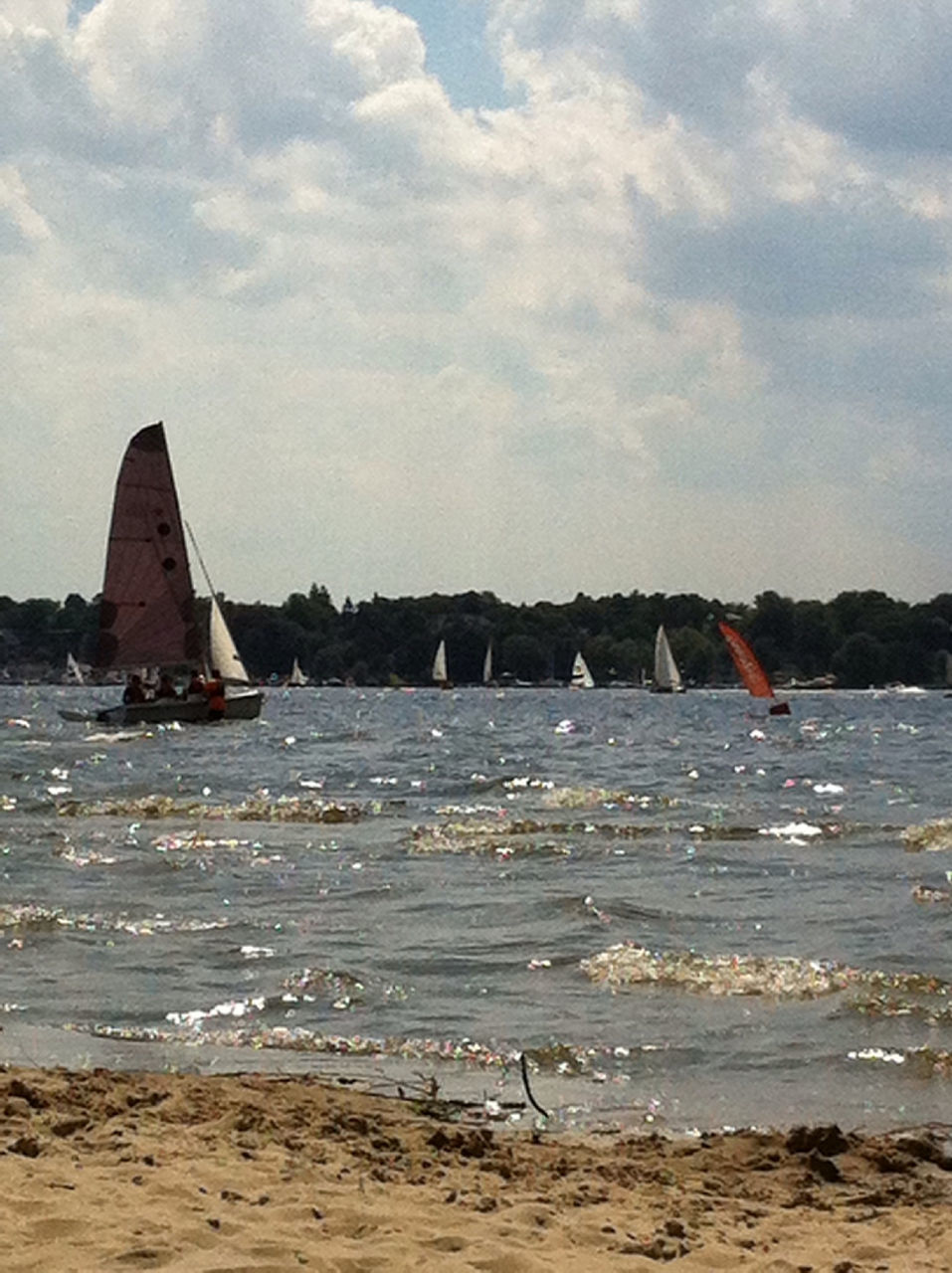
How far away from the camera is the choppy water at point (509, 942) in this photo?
9844mm

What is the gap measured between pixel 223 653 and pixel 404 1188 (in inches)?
Answer: 2627

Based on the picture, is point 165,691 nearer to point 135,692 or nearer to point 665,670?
point 135,692

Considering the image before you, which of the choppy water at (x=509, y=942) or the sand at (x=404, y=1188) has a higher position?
the sand at (x=404, y=1188)

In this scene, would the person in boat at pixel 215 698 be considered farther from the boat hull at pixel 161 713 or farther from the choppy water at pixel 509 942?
the choppy water at pixel 509 942

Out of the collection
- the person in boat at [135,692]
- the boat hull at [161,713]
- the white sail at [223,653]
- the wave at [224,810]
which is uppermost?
the white sail at [223,653]

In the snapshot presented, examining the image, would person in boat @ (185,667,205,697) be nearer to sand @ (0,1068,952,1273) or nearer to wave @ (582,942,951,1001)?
wave @ (582,942,951,1001)

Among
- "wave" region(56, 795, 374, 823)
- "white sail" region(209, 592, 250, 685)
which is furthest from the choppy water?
"white sail" region(209, 592, 250, 685)

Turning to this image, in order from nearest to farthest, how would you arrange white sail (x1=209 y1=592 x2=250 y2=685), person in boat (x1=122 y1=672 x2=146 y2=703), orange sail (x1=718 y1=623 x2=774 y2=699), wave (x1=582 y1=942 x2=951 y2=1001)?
wave (x1=582 y1=942 x2=951 y2=1001)
person in boat (x1=122 y1=672 x2=146 y2=703)
white sail (x1=209 y1=592 x2=250 y2=685)
orange sail (x1=718 y1=623 x2=774 y2=699)

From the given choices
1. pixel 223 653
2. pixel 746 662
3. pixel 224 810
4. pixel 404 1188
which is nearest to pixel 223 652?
pixel 223 653

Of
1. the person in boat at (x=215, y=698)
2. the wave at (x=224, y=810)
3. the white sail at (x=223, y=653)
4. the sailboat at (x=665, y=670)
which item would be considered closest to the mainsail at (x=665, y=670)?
the sailboat at (x=665, y=670)

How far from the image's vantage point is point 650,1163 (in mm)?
7500

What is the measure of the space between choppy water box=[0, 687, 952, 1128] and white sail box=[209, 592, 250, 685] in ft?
123

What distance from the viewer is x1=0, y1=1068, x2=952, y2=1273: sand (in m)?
5.99

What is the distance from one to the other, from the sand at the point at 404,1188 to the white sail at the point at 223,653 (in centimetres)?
6283
